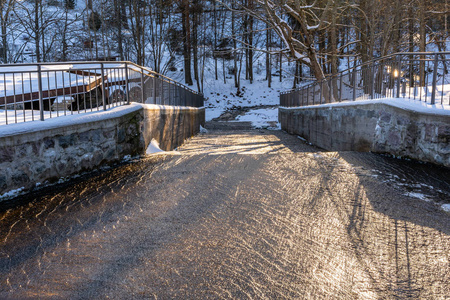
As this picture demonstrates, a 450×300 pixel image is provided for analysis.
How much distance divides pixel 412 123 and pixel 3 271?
22.4ft

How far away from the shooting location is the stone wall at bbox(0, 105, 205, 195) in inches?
193

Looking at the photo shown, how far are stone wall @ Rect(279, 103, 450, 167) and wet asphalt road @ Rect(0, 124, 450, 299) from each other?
750 millimetres

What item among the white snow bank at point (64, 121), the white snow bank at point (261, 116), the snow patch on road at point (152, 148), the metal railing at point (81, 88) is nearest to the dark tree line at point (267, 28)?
the white snow bank at point (261, 116)

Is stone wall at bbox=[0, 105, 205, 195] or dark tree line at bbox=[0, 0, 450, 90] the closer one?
stone wall at bbox=[0, 105, 205, 195]

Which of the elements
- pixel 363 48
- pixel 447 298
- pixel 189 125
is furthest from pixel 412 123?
pixel 363 48

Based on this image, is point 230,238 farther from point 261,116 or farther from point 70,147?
point 261,116

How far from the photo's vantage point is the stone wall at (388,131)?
627 cm

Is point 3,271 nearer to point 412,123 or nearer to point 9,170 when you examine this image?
point 9,170

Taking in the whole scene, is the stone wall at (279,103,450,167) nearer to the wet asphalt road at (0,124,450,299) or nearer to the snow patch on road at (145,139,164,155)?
the wet asphalt road at (0,124,450,299)

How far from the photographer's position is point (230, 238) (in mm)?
3352

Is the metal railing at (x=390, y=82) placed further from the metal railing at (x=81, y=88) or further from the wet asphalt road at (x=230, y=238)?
the metal railing at (x=81, y=88)

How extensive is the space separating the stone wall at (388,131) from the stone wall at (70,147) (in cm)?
509

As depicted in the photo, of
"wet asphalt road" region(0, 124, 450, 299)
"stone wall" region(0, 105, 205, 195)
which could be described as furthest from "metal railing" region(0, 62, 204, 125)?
"wet asphalt road" region(0, 124, 450, 299)

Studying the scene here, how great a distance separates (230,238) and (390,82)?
24.0 ft
